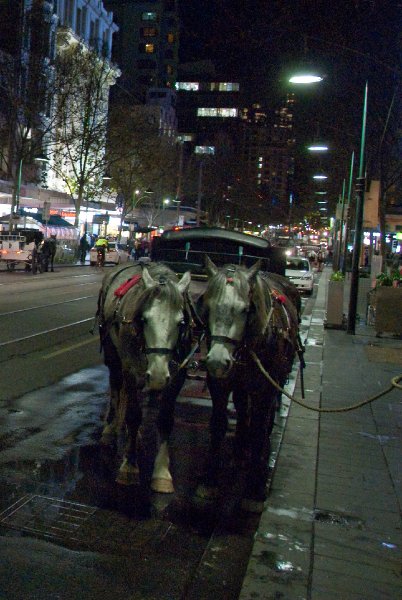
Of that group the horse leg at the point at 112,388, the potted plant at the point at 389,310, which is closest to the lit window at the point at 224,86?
the potted plant at the point at 389,310

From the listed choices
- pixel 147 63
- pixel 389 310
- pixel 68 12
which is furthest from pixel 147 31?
pixel 389 310

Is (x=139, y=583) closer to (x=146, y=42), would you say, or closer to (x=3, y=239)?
(x=3, y=239)

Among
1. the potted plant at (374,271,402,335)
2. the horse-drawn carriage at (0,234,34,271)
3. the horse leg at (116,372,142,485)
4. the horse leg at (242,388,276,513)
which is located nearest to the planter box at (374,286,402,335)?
the potted plant at (374,271,402,335)

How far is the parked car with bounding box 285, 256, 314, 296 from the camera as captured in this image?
33.5m

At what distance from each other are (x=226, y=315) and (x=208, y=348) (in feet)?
1.21

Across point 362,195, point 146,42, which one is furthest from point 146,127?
point 146,42

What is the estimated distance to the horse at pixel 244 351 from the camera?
5.34m

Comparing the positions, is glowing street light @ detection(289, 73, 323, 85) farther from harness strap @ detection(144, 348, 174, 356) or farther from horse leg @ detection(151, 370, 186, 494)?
harness strap @ detection(144, 348, 174, 356)

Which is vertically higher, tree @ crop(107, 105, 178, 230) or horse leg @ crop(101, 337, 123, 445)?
tree @ crop(107, 105, 178, 230)

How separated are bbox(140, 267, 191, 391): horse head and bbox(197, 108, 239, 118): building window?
593 feet

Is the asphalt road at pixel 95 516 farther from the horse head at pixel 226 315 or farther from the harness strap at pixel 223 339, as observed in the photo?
the harness strap at pixel 223 339

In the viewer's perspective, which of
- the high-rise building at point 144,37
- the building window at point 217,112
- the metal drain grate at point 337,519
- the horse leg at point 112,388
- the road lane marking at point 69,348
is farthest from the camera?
the building window at point 217,112

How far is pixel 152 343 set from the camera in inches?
211

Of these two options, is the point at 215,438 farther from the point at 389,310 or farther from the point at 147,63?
the point at 147,63
